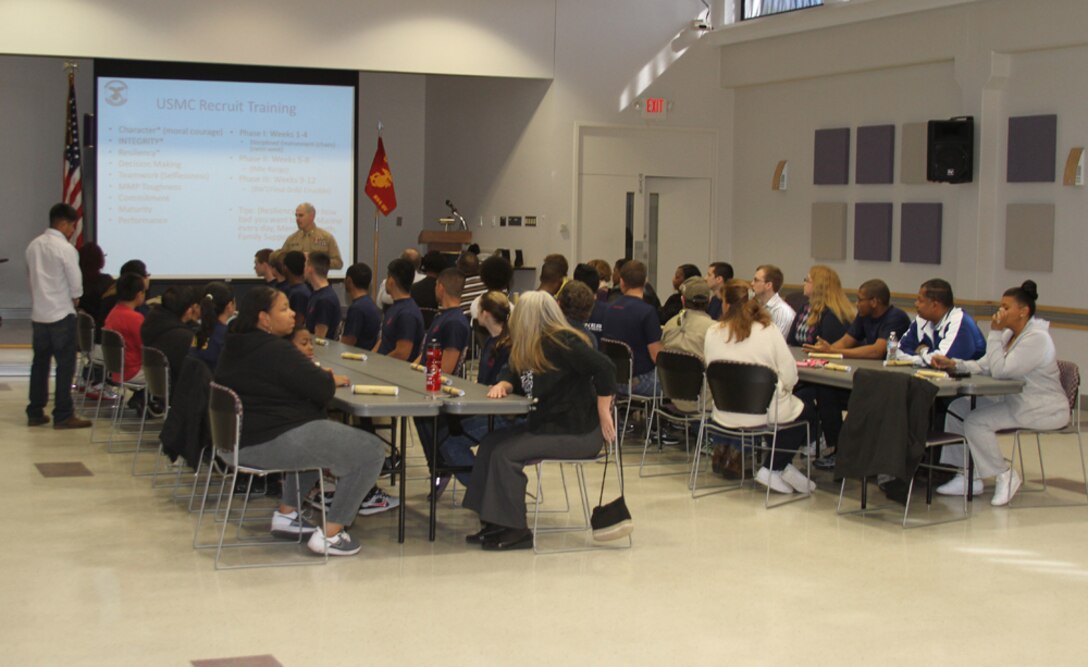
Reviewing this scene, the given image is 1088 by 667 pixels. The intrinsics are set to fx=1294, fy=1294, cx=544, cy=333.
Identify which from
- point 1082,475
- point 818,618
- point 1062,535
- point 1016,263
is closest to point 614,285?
point 1016,263

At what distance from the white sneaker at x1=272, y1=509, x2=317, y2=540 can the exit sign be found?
8.59m

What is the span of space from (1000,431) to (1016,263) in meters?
4.01

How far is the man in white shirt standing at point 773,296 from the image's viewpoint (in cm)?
852

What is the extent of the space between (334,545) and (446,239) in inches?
374

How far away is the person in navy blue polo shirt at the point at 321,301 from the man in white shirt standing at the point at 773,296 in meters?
2.81

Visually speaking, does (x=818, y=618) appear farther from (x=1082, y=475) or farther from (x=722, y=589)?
(x=1082, y=475)

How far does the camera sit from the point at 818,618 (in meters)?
4.99

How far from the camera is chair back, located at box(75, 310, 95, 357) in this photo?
360 inches

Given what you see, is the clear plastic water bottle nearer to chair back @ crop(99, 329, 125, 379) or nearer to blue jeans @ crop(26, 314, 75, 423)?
chair back @ crop(99, 329, 125, 379)

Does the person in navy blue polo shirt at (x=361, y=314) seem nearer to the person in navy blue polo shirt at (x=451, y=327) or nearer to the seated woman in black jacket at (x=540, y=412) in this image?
the person in navy blue polo shirt at (x=451, y=327)

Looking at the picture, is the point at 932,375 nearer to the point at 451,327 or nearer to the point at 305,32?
the point at 451,327

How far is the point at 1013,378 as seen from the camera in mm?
6910

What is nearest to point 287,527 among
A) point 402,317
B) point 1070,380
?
point 402,317

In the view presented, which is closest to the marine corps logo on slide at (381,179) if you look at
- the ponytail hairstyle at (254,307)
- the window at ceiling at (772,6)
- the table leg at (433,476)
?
the window at ceiling at (772,6)
